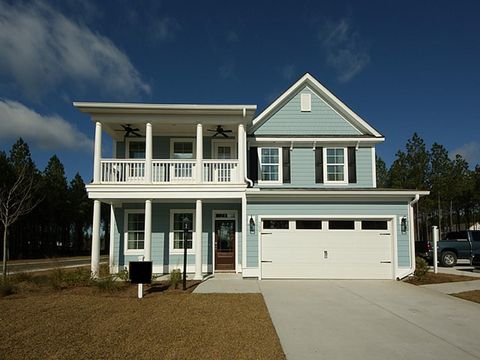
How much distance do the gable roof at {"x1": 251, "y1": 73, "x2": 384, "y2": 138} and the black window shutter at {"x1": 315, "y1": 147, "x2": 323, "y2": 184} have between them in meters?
2.06

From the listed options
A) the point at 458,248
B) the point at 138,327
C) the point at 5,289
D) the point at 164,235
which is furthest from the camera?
the point at 458,248

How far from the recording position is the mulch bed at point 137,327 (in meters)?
5.45

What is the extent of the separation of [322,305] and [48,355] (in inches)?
239

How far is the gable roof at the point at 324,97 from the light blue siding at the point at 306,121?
16cm

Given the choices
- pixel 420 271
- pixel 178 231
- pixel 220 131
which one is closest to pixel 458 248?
pixel 420 271

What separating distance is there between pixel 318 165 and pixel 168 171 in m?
6.41

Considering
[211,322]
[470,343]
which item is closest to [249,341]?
[211,322]

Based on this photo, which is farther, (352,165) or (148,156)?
(352,165)

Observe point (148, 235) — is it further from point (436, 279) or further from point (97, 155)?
point (436, 279)

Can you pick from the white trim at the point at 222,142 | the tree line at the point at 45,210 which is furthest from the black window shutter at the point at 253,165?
the tree line at the point at 45,210

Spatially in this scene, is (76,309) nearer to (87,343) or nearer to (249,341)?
(87,343)

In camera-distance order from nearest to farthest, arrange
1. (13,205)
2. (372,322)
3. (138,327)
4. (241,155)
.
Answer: (138,327)
(372,322)
(241,155)
(13,205)

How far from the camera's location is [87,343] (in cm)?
587

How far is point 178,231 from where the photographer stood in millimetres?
15094
